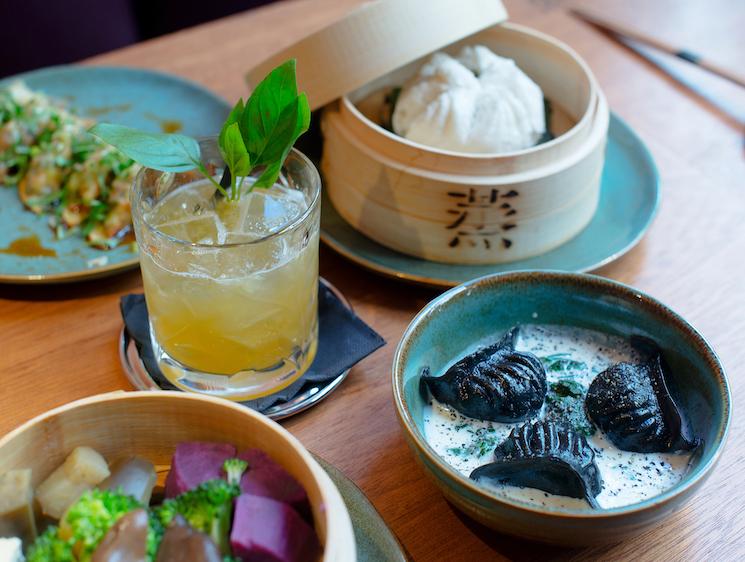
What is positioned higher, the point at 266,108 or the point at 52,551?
the point at 266,108

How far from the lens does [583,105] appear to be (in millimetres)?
1330

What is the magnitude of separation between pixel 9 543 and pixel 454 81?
861 millimetres

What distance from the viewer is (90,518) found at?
667 millimetres

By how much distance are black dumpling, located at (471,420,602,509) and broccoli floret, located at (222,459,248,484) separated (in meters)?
0.24

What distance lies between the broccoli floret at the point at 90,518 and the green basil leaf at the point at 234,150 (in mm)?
394

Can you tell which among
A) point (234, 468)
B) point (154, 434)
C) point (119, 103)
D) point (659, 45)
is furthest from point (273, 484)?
point (659, 45)

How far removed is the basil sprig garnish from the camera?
0.92m

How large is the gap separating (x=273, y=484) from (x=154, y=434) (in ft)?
0.46

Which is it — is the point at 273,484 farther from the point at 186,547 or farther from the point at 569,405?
the point at 569,405

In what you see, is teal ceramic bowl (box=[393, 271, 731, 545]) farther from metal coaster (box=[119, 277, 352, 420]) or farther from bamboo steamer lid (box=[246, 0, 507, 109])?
bamboo steamer lid (box=[246, 0, 507, 109])

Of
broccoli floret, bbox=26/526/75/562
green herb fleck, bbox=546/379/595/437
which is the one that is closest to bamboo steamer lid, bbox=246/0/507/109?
green herb fleck, bbox=546/379/595/437

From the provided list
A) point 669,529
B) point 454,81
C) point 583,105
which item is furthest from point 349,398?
point 583,105

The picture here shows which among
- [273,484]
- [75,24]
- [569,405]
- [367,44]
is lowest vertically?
[75,24]

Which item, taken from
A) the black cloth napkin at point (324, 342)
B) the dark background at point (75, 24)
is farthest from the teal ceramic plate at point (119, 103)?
the dark background at point (75, 24)
